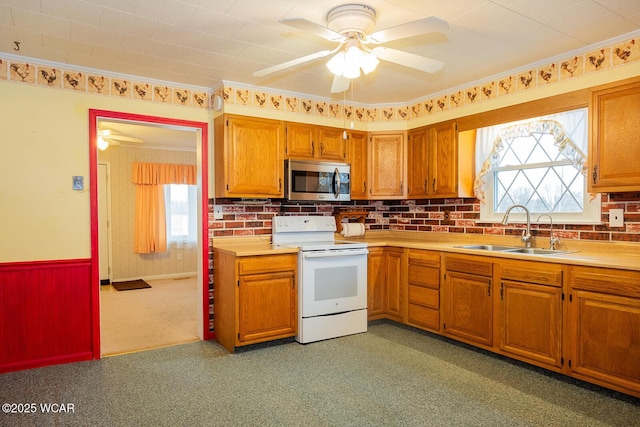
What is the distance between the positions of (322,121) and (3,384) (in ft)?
11.0

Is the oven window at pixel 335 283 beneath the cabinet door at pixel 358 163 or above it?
beneath

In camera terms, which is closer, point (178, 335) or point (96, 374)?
point (96, 374)

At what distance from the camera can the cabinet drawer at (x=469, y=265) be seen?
122 inches

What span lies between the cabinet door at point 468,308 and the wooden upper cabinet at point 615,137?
105 centimetres

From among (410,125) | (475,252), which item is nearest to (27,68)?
(410,125)

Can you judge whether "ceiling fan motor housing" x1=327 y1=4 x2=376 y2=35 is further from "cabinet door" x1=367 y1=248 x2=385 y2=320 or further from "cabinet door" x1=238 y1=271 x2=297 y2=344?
"cabinet door" x1=367 y1=248 x2=385 y2=320

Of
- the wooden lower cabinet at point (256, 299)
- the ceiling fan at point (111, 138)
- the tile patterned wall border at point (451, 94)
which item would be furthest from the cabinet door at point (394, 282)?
the ceiling fan at point (111, 138)

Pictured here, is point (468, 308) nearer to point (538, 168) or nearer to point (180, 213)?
point (538, 168)

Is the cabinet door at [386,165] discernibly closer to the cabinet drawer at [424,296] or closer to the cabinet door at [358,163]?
the cabinet door at [358,163]

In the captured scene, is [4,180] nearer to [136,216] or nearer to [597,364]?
[136,216]

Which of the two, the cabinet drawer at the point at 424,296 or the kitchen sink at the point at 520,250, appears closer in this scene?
the kitchen sink at the point at 520,250

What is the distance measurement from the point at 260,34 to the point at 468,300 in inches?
99.7

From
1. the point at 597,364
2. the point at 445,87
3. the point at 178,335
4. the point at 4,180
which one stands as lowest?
the point at 178,335

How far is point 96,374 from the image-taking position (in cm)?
290
